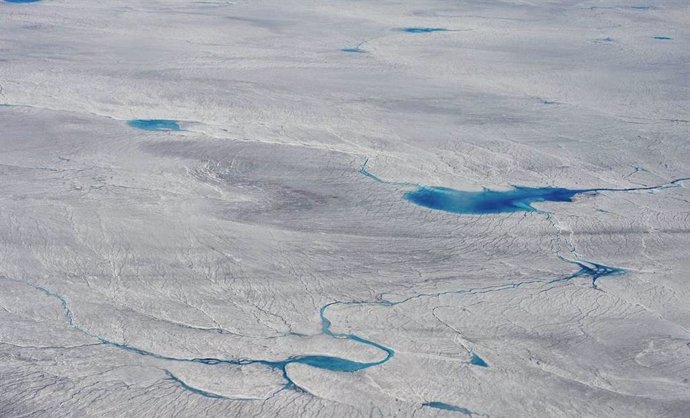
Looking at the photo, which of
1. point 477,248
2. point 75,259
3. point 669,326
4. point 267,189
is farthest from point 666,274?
point 75,259

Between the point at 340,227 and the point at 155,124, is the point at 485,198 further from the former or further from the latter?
the point at 155,124

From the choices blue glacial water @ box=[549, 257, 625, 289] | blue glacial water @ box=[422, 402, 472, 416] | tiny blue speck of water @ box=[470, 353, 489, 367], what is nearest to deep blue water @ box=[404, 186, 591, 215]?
blue glacial water @ box=[549, 257, 625, 289]

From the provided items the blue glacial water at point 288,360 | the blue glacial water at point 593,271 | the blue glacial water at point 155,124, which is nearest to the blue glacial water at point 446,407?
the blue glacial water at point 288,360

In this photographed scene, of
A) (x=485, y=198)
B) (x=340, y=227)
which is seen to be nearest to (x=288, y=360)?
(x=340, y=227)

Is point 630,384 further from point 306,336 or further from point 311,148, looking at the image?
point 311,148

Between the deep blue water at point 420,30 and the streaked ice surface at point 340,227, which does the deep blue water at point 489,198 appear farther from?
the deep blue water at point 420,30
